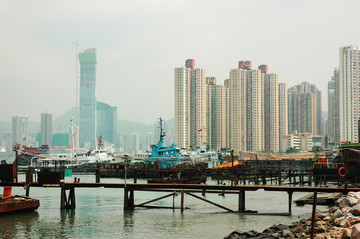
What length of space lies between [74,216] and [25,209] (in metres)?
4.39

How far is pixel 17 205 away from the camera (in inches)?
1624

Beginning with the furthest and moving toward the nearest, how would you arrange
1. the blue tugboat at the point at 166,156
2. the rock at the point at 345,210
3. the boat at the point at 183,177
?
the blue tugboat at the point at 166,156 < the boat at the point at 183,177 < the rock at the point at 345,210

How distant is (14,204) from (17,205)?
0.40 metres

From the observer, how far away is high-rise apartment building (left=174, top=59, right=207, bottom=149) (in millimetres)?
188375

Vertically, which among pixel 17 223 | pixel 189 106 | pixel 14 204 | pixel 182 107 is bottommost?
pixel 17 223

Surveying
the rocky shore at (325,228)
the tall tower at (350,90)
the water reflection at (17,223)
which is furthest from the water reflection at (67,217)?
the tall tower at (350,90)

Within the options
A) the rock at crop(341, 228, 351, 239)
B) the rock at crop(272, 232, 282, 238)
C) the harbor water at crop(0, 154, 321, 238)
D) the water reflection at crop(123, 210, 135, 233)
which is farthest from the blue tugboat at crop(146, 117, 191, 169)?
the rock at crop(341, 228, 351, 239)

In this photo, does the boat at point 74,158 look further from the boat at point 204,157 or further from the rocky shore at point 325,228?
the rocky shore at point 325,228

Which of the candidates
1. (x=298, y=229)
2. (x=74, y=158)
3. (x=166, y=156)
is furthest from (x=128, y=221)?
(x=74, y=158)

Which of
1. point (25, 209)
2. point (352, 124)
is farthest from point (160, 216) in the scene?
point (352, 124)

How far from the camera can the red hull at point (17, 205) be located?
39.9 meters

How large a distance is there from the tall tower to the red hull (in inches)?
5159

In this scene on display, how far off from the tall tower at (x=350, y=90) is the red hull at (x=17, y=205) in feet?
430

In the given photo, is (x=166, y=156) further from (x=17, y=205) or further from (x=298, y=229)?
(x=298, y=229)
